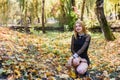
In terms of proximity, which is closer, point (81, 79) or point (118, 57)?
point (81, 79)

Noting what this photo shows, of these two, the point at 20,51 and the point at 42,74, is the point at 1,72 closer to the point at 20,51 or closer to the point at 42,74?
→ the point at 42,74

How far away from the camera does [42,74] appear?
21.8 ft

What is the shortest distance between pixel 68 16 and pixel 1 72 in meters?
19.3

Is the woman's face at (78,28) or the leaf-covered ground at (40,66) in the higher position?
the woman's face at (78,28)

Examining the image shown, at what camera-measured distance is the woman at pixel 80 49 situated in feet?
21.4

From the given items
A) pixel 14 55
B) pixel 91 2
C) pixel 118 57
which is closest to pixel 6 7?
pixel 91 2

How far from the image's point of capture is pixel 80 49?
261 inches

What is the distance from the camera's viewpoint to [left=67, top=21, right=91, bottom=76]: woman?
6.54 m

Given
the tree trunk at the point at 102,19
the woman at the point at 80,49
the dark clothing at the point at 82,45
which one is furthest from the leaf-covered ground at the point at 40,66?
the tree trunk at the point at 102,19

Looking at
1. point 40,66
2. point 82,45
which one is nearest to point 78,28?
point 82,45

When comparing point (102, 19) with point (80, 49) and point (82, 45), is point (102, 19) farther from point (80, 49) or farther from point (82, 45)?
point (80, 49)

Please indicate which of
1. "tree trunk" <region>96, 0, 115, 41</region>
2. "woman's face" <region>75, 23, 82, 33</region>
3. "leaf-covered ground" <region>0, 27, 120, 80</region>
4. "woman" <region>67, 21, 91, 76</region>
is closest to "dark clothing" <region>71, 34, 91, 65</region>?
"woman" <region>67, 21, 91, 76</region>

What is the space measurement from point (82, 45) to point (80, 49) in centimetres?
13

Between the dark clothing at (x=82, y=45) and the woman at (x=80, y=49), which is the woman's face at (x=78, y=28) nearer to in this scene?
the woman at (x=80, y=49)
